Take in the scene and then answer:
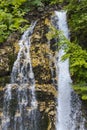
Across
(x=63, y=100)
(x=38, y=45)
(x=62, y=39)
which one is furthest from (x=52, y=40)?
(x=63, y=100)

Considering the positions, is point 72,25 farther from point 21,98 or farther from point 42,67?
point 21,98

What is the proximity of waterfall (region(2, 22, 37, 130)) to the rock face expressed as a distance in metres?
0.18

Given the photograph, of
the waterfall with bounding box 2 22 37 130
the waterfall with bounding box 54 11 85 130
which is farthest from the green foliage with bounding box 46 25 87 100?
the waterfall with bounding box 2 22 37 130

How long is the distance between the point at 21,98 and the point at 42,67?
4.52 ft

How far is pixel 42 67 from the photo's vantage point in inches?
450

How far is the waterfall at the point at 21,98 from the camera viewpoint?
34.4 ft

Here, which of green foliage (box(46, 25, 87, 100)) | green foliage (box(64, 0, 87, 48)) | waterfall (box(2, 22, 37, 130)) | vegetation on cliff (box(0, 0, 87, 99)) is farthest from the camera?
green foliage (box(64, 0, 87, 48))

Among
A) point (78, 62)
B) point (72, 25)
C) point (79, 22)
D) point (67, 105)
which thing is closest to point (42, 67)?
point (67, 105)

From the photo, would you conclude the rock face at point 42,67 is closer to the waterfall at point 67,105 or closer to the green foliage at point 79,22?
the waterfall at point 67,105

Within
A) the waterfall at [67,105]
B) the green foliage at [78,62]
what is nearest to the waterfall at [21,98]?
the waterfall at [67,105]

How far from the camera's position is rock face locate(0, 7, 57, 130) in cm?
1049

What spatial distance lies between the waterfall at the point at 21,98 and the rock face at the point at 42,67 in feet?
0.60

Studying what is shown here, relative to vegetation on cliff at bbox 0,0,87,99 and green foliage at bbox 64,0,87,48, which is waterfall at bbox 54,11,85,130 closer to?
vegetation on cliff at bbox 0,0,87,99

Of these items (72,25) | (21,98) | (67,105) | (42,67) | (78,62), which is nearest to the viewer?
(78,62)
